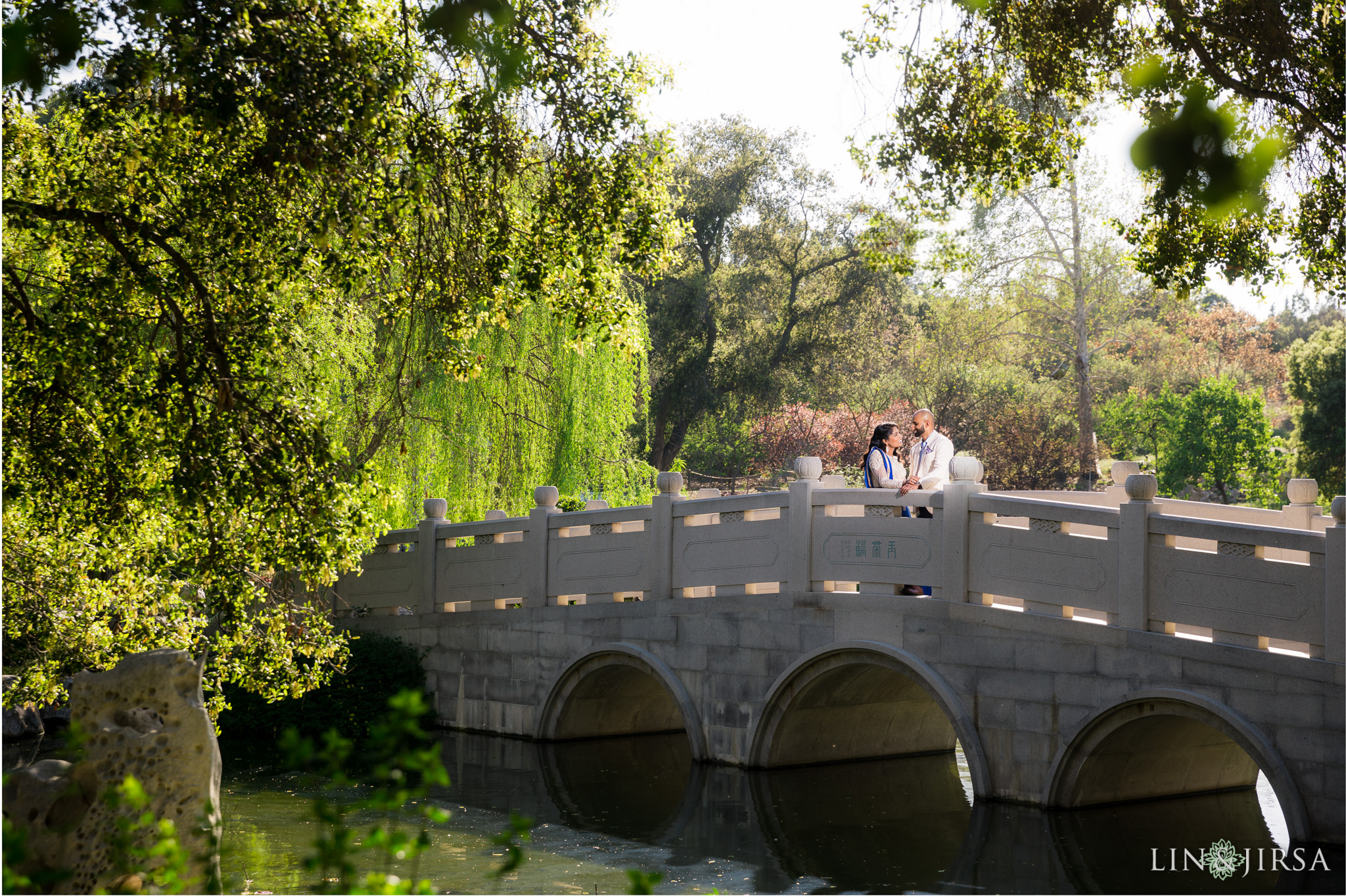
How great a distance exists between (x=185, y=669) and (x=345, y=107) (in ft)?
8.61

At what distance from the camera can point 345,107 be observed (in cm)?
529

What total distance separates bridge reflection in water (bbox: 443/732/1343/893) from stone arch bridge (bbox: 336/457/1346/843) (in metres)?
0.27

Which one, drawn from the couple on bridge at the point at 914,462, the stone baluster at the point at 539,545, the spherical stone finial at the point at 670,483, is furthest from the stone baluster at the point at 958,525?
the stone baluster at the point at 539,545

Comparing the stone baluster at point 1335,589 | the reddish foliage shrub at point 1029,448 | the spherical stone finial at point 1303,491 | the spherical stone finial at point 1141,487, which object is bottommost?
the stone baluster at point 1335,589

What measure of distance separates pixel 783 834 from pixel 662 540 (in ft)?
10.7

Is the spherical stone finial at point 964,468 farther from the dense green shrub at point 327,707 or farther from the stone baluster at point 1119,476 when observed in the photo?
the dense green shrub at point 327,707

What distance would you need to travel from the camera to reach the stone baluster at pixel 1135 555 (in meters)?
8.00

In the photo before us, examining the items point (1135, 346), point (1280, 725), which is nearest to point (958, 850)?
Answer: point (1280, 725)

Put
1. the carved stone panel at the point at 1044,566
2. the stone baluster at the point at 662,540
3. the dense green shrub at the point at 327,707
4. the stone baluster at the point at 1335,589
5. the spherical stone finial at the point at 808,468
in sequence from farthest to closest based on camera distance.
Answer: the dense green shrub at the point at 327,707, the stone baluster at the point at 662,540, the spherical stone finial at the point at 808,468, the carved stone panel at the point at 1044,566, the stone baluster at the point at 1335,589

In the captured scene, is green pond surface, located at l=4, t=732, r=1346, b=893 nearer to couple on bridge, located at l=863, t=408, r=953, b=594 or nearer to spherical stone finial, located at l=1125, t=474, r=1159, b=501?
couple on bridge, located at l=863, t=408, r=953, b=594

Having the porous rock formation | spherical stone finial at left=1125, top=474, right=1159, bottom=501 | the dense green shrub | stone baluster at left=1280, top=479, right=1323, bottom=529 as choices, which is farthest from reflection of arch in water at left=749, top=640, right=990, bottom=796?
the porous rock formation

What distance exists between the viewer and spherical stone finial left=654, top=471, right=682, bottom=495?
11133 millimetres

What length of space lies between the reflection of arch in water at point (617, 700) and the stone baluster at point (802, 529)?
1.58 m

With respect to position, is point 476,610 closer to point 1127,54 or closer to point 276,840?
point 276,840
